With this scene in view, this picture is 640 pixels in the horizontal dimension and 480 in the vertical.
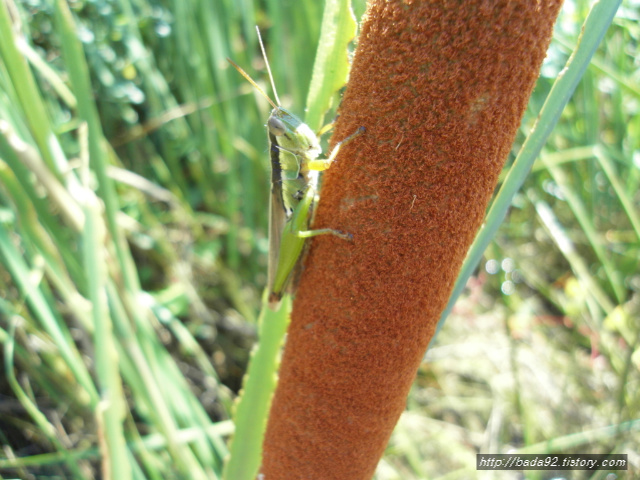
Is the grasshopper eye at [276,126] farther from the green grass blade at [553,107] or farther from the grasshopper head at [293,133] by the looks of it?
the green grass blade at [553,107]

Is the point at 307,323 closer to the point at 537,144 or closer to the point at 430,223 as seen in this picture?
the point at 430,223

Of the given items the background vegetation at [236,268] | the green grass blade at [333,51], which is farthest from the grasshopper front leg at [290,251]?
the background vegetation at [236,268]

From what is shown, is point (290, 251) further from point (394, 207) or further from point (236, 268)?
point (236, 268)

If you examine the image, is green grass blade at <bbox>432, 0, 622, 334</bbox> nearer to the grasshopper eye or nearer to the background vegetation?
the grasshopper eye

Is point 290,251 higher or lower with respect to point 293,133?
lower

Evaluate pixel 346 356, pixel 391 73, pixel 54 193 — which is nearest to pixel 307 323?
pixel 346 356

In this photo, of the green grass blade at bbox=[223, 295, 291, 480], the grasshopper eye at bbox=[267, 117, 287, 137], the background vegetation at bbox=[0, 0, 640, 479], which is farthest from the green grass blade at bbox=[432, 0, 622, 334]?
the background vegetation at bbox=[0, 0, 640, 479]

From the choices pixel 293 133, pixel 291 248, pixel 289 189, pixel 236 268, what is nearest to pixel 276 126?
pixel 293 133
